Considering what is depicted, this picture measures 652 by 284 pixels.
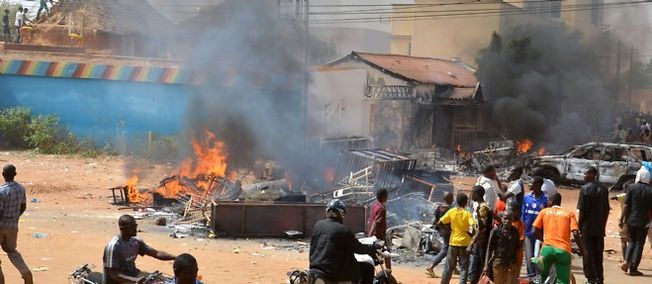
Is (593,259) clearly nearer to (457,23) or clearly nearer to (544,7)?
(457,23)

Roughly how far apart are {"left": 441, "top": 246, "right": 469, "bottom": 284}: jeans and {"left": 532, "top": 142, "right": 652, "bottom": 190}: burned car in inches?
564

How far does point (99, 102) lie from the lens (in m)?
29.7

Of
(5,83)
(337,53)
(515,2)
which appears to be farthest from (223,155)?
(515,2)

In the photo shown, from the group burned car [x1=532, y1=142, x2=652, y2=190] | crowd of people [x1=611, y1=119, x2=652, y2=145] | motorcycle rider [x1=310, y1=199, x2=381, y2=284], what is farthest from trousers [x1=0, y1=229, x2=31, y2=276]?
crowd of people [x1=611, y1=119, x2=652, y2=145]

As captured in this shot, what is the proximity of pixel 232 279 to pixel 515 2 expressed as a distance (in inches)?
1821

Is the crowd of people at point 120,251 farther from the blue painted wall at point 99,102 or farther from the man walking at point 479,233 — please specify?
the blue painted wall at point 99,102

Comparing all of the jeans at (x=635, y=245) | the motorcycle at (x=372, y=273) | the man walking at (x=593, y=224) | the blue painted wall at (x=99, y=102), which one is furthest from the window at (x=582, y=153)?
the motorcycle at (x=372, y=273)

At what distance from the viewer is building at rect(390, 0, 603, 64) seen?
152ft

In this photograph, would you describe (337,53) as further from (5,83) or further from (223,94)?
(223,94)

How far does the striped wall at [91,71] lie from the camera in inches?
1165

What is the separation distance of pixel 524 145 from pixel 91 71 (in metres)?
17.9

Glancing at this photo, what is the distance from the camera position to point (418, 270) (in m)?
11.3

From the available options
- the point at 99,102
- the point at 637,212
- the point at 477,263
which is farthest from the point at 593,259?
the point at 99,102

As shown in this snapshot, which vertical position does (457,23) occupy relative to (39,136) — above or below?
above
